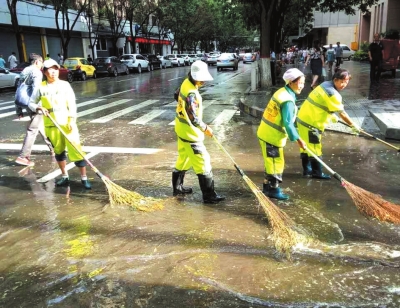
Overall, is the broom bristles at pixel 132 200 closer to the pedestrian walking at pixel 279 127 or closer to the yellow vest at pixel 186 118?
the yellow vest at pixel 186 118

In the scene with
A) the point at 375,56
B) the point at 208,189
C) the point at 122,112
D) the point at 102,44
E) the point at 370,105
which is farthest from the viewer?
the point at 102,44

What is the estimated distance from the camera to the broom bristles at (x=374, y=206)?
4195mm

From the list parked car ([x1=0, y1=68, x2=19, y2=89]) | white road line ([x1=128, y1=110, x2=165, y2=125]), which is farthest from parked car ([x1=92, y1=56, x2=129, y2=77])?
white road line ([x1=128, y1=110, x2=165, y2=125])

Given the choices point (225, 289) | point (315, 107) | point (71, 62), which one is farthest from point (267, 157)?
point (71, 62)

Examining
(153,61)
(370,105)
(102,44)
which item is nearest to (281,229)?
(370,105)

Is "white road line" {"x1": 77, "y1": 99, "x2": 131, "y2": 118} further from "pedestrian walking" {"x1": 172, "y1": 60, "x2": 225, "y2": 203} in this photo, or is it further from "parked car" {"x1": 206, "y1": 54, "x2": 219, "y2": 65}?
"parked car" {"x1": 206, "y1": 54, "x2": 219, "y2": 65}

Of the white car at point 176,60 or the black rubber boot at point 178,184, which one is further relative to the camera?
the white car at point 176,60

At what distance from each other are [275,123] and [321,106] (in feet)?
3.57

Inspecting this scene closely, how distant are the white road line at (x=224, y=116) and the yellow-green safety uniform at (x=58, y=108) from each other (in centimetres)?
522

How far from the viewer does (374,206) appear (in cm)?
426

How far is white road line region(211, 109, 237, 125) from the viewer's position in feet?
33.1

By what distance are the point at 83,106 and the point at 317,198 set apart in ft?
32.4

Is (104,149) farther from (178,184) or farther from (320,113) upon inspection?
(320,113)

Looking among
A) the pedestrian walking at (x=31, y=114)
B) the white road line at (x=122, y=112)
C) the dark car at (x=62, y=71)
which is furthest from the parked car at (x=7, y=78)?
the pedestrian walking at (x=31, y=114)
